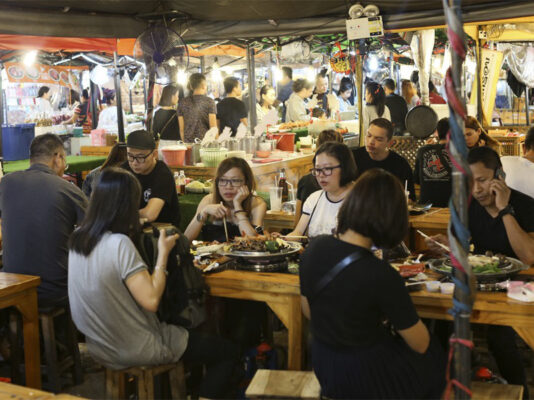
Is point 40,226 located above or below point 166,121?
below

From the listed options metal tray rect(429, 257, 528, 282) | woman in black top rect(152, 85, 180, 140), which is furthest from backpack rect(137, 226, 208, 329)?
woman in black top rect(152, 85, 180, 140)

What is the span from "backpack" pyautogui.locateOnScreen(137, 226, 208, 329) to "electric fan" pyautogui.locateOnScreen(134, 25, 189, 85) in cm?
363

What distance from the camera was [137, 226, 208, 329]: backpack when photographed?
3416 mm

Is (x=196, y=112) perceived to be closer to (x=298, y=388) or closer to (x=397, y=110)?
(x=397, y=110)

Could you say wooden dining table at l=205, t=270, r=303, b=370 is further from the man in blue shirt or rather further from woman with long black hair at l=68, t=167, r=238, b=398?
the man in blue shirt

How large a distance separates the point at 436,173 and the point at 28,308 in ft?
12.6

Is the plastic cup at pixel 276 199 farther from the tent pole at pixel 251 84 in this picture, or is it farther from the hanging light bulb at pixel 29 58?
the hanging light bulb at pixel 29 58

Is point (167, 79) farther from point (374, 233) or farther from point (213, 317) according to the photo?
point (374, 233)

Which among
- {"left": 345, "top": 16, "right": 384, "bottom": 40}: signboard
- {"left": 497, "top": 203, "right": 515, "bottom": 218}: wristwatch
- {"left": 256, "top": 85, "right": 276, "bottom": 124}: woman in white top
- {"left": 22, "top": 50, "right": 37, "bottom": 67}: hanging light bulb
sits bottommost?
{"left": 497, "top": 203, "right": 515, "bottom": 218}: wristwatch

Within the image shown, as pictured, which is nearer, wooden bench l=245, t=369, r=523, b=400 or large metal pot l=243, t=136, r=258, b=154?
wooden bench l=245, t=369, r=523, b=400

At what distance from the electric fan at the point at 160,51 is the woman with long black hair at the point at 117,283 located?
362cm

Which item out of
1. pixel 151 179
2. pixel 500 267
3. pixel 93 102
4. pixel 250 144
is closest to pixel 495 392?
pixel 500 267

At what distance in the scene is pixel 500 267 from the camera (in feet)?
10.9

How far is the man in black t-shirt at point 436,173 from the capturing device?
235 inches
